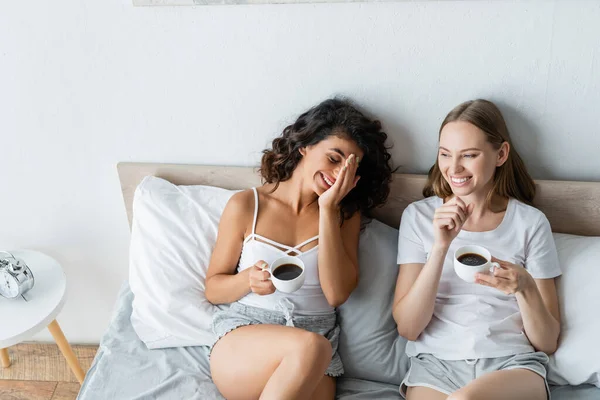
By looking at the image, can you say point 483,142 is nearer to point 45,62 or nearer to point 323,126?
point 323,126

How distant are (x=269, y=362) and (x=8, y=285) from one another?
2.92 ft

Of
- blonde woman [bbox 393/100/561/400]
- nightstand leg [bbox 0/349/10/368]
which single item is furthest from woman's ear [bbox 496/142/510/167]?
nightstand leg [bbox 0/349/10/368]

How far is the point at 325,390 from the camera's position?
1594 millimetres

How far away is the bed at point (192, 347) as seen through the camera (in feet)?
5.31

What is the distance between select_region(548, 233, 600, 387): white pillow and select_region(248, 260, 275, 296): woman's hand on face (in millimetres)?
771

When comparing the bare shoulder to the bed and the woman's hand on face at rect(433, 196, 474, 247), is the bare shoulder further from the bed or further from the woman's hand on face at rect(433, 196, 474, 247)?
the woman's hand on face at rect(433, 196, 474, 247)

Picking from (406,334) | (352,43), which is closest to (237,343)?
(406,334)

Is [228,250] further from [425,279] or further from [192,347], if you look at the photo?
[425,279]

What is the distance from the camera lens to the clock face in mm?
1827

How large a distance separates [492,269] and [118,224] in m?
1.30

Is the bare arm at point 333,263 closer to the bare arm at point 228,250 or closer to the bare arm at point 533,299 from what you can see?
the bare arm at point 228,250

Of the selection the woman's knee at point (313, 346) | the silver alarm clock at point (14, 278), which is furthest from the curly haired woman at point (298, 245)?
the silver alarm clock at point (14, 278)

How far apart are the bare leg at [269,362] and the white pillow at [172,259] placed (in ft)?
0.52

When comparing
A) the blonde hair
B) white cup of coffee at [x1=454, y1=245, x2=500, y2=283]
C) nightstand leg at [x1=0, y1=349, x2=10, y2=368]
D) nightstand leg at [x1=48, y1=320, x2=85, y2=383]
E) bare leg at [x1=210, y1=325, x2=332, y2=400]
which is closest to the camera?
white cup of coffee at [x1=454, y1=245, x2=500, y2=283]
